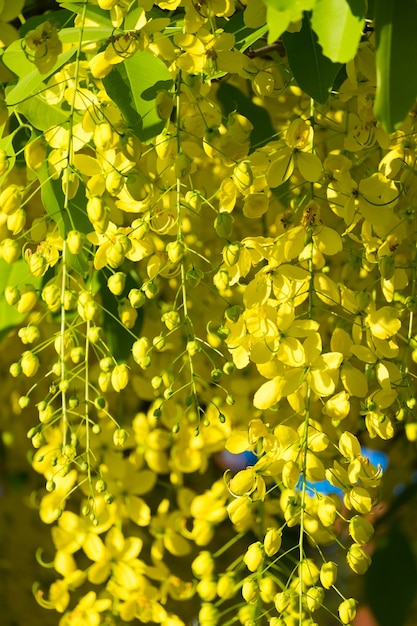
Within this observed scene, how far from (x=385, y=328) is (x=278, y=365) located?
71mm

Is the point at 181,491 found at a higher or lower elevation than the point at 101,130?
lower

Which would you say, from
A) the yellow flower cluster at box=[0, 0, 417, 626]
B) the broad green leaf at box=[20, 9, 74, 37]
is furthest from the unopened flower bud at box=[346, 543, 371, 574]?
the broad green leaf at box=[20, 9, 74, 37]

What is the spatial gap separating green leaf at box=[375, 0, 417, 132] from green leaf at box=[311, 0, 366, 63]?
0.03 feet

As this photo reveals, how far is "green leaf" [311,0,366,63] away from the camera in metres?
0.49

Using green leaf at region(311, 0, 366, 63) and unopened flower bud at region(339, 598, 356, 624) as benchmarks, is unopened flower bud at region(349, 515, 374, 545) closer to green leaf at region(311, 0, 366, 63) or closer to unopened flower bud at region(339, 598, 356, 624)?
unopened flower bud at region(339, 598, 356, 624)

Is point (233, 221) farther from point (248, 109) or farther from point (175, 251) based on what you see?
point (248, 109)

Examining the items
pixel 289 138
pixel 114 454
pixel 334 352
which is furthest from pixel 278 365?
pixel 114 454

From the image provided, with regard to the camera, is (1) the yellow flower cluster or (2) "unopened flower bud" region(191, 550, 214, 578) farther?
(2) "unopened flower bud" region(191, 550, 214, 578)

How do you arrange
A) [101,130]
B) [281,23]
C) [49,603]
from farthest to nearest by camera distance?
[49,603] < [101,130] < [281,23]

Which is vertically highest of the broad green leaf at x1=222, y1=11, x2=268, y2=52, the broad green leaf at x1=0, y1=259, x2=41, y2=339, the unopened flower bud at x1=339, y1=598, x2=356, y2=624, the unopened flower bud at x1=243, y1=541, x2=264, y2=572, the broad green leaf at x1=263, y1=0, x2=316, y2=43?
the broad green leaf at x1=263, y1=0, x2=316, y2=43

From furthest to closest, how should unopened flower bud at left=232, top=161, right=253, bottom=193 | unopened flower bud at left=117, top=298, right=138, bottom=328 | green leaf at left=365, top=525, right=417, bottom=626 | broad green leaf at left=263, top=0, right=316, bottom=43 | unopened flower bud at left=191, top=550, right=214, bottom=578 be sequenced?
green leaf at left=365, top=525, right=417, bottom=626, unopened flower bud at left=191, top=550, right=214, bottom=578, unopened flower bud at left=117, top=298, right=138, bottom=328, unopened flower bud at left=232, top=161, right=253, bottom=193, broad green leaf at left=263, top=0, right=316, bottom=43

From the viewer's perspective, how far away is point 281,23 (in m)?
0.47

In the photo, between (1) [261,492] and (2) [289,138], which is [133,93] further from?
(1) [261,492]

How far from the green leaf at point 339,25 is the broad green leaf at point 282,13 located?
2 cm
